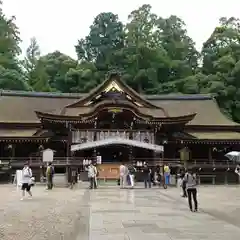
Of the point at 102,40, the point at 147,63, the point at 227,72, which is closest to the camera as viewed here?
the point at 227,72

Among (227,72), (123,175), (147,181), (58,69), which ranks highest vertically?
(58,69)

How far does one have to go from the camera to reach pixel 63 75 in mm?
67188

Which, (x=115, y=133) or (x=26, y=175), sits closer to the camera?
(x=26, y=175)

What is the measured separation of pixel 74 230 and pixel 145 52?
57837 millimetres

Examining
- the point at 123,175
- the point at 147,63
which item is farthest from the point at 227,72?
the point at 123,175

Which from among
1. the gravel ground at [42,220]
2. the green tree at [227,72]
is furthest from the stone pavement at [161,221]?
the green tree at [227,72]

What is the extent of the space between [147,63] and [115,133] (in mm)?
33857

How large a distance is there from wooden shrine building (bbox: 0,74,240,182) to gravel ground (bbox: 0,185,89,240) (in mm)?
16633

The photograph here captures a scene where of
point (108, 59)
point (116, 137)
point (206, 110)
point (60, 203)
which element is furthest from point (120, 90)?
point (108, 59)

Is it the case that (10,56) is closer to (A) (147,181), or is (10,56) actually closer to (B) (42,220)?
(A) (147,181)

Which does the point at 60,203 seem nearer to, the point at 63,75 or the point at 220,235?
the point at 220,235

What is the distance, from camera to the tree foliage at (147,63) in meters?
58.3

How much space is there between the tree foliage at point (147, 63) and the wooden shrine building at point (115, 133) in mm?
14897

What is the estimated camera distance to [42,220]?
12805 millimetres
